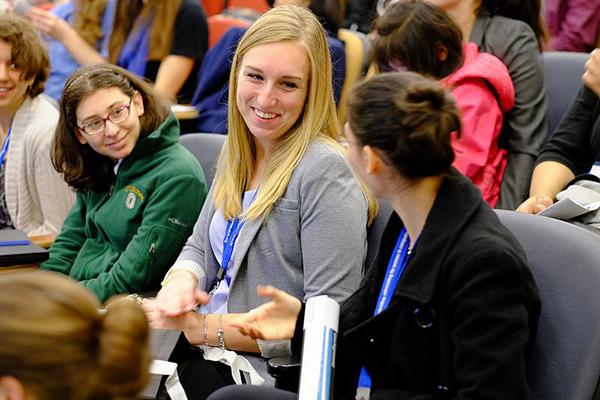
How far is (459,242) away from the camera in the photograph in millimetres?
1392

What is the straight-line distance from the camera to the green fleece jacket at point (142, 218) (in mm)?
2217

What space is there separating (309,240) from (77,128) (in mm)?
852

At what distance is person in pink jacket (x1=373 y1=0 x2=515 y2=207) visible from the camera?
2439mm

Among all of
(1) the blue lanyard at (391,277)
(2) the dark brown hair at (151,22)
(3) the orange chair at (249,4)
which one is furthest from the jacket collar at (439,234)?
(3) the orange chair at (249,4)

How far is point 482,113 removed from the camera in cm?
251

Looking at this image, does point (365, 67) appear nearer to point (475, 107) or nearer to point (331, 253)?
point (475, 107)

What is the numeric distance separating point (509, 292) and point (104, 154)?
4.48 feet

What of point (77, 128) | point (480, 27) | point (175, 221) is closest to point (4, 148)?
point (77, 128)

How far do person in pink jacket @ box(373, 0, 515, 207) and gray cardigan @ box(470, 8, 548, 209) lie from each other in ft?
0.18

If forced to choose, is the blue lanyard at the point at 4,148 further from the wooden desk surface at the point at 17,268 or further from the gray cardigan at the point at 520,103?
the gray cardigan at the point at 520,103

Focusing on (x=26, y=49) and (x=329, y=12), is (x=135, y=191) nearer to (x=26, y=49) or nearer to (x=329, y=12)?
(x=26, y=49)

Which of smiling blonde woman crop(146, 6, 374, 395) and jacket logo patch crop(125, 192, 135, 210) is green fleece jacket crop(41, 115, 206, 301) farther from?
smiling blonde woman crop(146, 6, 374, 395)

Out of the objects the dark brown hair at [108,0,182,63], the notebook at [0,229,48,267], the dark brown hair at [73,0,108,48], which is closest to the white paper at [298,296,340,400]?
the notebook at [0,229,48,267]

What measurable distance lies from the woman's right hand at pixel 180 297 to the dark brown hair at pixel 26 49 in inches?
46.4
